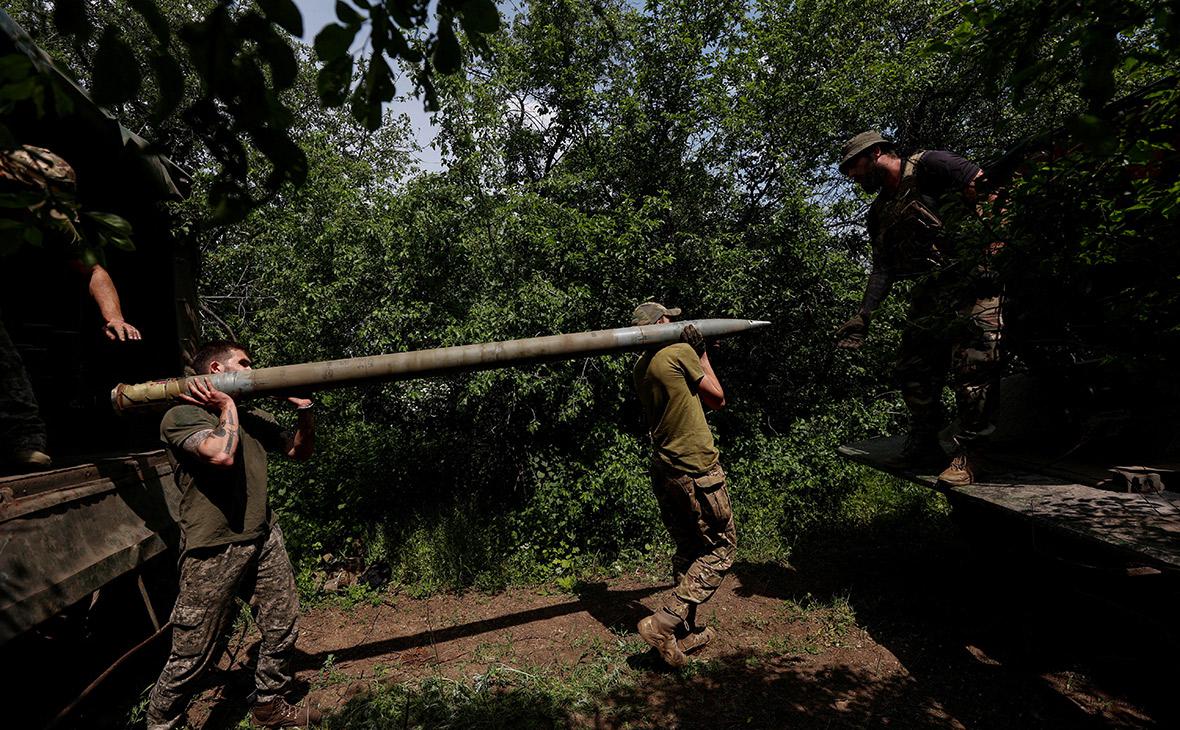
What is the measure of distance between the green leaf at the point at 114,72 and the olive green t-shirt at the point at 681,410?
333 cm

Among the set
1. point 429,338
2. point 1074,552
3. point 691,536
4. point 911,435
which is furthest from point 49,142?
point 1074,552

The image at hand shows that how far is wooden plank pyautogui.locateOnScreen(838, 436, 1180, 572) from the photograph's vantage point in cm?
250

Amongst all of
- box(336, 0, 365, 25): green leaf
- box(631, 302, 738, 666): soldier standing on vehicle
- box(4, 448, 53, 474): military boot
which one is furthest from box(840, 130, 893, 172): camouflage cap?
box(4, 448, 53, 474): military boot

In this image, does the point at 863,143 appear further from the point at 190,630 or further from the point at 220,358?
the point at 190,630

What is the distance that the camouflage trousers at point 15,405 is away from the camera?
3.04 metres

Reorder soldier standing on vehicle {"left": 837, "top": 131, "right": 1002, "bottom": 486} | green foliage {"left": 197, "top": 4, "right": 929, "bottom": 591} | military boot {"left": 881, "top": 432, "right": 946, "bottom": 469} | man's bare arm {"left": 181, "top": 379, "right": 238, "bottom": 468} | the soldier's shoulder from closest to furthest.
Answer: man's bare arm {"left": 181, "top": 379, "right": 238, "bottom": 468} → the soldier's shoulder → soldier standing on vehicle {"left": 837, "top": 131, "right": 1002, "bottom": 486} → military boot {"left": 881, "top": 432, "right": 946, "bottom": 469} → green foliage {"left": 197, "top": 4, "right": 929, "bottom": 591}

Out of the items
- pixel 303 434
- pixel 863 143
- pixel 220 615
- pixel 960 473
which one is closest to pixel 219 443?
pixel 303 434

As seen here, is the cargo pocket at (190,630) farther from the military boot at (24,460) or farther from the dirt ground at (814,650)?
the military boot at (24,460)

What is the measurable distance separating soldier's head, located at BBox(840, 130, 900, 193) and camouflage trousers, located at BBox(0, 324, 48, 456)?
5582 mm

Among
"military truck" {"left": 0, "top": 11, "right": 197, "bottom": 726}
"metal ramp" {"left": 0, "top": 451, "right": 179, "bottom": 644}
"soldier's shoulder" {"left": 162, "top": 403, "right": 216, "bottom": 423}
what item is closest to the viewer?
"metal ramp" {"left": 0, "top": 451, "right": 179, "bottom": 644}

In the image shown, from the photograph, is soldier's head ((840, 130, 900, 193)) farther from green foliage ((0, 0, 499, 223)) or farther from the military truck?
the military truck

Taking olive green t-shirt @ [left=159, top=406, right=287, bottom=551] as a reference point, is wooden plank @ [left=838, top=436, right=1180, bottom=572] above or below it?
below

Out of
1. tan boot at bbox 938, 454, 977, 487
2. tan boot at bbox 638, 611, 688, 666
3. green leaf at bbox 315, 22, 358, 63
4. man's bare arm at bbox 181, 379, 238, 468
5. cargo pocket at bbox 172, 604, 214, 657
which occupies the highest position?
green leaf at bbox 315, 22, 358, 63

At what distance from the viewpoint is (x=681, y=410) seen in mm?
4023
